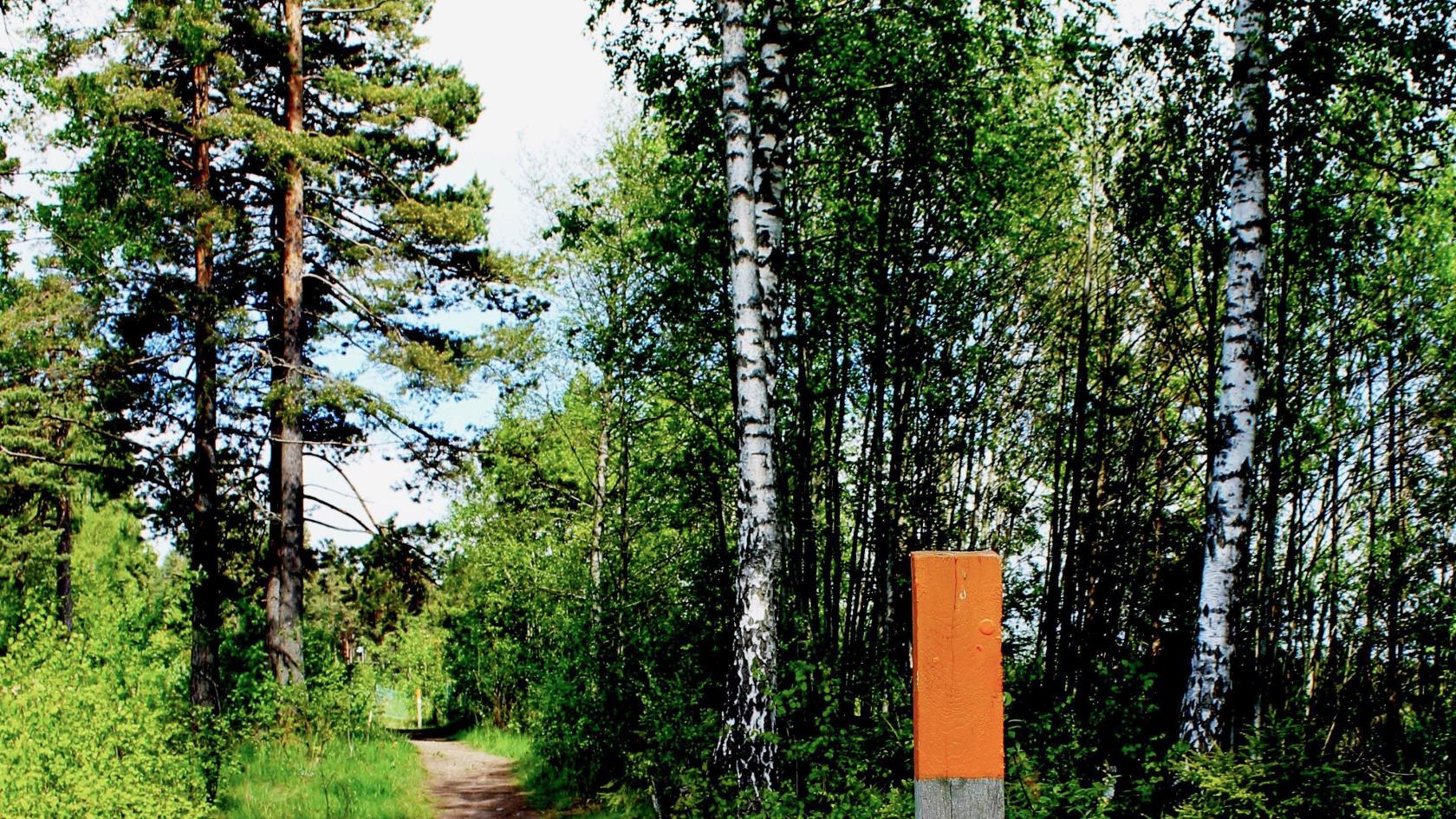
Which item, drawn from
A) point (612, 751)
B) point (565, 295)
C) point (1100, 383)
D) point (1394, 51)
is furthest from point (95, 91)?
point (1394, 51)

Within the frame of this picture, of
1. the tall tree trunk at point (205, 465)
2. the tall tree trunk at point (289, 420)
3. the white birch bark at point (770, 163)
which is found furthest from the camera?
the tall tree trunk at point (289, 420)

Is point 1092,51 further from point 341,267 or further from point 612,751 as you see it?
point 341,267

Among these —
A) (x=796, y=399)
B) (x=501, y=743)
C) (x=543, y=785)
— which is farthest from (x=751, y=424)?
(x=501, y=743)

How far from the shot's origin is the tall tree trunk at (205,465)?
1216 cm

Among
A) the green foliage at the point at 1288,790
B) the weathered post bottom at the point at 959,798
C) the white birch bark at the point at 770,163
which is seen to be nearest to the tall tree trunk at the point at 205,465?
the white birch bark at the point at 770,163

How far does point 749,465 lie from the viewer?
6.69m

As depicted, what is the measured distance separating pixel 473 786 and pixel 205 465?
5.05 metres

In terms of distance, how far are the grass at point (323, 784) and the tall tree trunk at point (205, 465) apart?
1.62m

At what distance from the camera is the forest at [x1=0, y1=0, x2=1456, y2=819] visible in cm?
674

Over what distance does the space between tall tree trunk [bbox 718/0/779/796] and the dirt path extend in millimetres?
4593

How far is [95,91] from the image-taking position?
35.9 feet

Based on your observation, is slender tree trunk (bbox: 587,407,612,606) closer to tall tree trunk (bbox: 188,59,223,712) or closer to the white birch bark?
tall tree trunk (bbox: 188,59,223,712)

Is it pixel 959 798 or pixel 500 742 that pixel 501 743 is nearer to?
pixel 500 742

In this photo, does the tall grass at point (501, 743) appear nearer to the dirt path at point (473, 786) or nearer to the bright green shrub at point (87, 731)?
the dirt path at point (473, 786)
